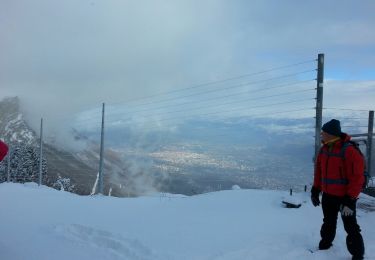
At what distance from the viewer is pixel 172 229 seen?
8.48 metres

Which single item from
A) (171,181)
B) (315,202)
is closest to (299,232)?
(315,202)

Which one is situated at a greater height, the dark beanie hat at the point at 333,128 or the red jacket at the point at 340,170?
the dark beanie hat at the point at 333,128

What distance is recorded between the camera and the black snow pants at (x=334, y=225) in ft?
20.5

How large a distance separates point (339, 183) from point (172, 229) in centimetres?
341

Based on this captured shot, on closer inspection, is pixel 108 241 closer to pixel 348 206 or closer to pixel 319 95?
pixel 348 206

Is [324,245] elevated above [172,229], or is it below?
above

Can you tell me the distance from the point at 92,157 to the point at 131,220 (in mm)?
135171

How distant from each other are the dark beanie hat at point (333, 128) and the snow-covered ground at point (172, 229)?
183 centimetres

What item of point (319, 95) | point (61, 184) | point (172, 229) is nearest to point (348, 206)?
point (172, 229)

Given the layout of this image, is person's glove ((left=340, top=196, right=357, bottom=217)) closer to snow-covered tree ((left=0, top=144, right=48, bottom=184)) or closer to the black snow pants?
the black snow pants

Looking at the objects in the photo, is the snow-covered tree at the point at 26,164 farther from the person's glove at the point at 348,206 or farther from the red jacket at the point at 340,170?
the person's glove at the point at 348,206

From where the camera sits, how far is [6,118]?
159 m

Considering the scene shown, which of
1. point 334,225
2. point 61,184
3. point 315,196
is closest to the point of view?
point 334,225

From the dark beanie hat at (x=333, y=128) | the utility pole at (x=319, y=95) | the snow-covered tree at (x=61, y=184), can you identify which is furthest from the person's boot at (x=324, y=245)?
the snow-covered tree at (x=61, y=184)
